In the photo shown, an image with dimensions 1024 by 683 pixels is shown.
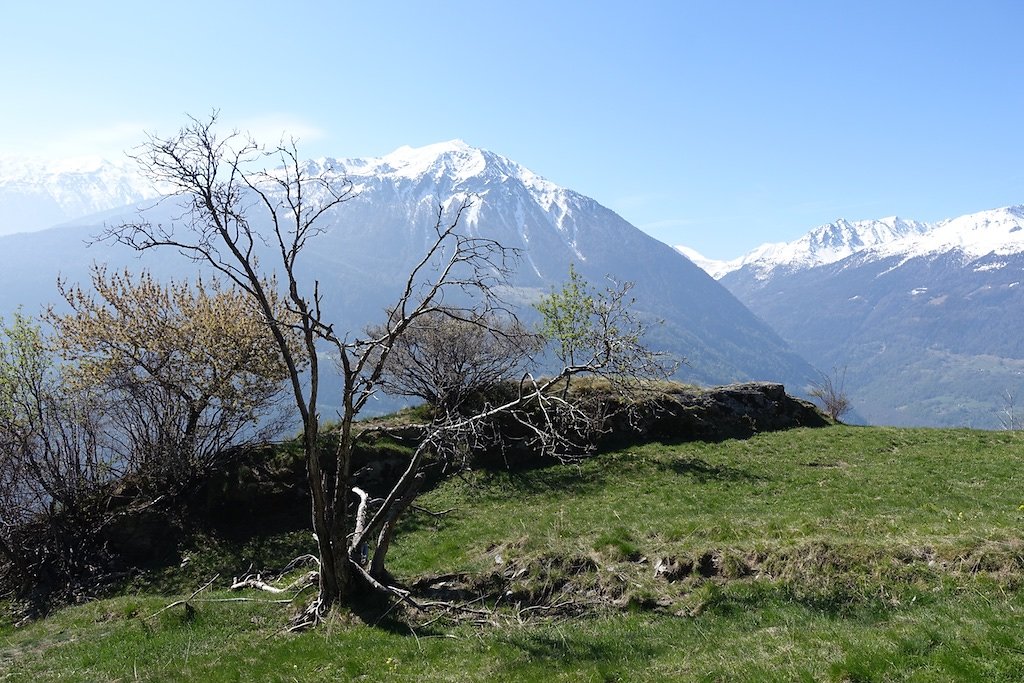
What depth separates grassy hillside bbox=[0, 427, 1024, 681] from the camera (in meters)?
11.4

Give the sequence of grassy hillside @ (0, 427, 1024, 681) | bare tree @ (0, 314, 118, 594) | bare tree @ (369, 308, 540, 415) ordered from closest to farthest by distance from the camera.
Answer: grassy hillside @ (0, 427, 1024, 681) < bare tree @ (0, 314, 118, 594) < bare tree @ (369, 308, 540, 415)

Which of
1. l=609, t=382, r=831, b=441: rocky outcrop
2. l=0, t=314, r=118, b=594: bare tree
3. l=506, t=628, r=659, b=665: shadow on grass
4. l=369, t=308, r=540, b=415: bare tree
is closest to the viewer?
l=506, t=628, r=659, b=665: shadow on grass

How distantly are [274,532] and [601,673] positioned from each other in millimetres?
24190

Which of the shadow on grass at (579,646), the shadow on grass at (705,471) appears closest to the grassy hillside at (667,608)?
the shadow on grass at (579,646)

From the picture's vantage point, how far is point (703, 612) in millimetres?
14875

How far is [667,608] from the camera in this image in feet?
51.3

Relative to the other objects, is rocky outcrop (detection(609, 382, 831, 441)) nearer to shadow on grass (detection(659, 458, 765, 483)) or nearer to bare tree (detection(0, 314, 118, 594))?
shadow on grass (detection(659, 458, 765, 483))

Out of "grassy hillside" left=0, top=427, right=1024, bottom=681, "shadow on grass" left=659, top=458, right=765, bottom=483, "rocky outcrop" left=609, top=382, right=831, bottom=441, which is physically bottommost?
"shadow on grass" left=659, top=458, right=765, bottom=483

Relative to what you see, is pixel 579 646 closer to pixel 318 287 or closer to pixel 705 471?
pixel 318 287

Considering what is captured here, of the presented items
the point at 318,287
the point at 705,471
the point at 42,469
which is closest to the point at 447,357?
the point at 705,471

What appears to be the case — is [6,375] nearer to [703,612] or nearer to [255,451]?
[255,451]

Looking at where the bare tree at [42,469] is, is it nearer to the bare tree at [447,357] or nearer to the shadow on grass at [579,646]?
the bare tree at [447,357]


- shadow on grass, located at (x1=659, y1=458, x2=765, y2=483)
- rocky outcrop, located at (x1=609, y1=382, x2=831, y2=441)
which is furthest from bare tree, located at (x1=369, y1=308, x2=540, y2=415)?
shadow on grass, located at (x1=659, y1=458, x2=765, y2=483)

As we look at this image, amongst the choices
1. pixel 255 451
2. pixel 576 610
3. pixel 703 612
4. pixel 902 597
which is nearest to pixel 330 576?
pixel 576 610
